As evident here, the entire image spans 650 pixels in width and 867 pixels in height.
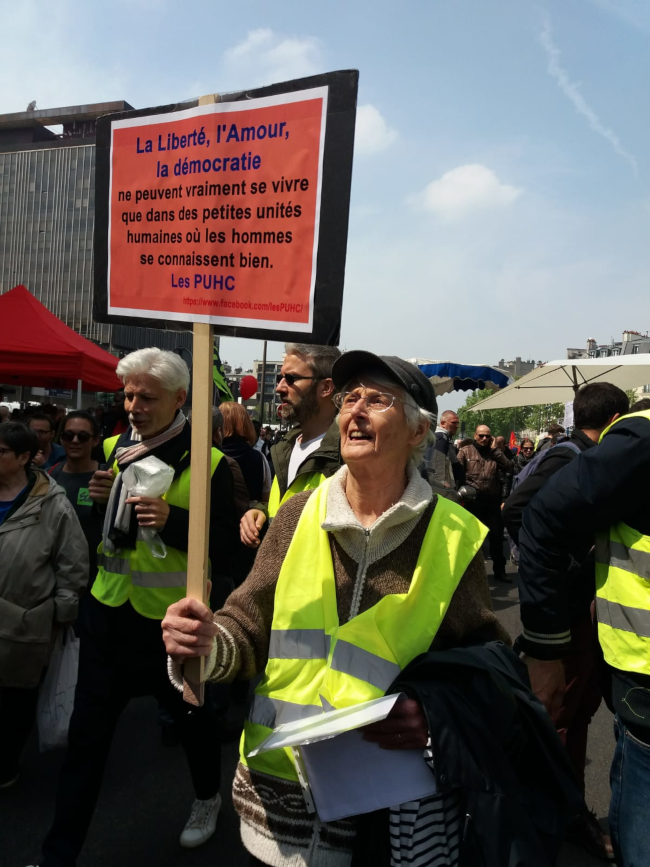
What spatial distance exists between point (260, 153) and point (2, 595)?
260cm

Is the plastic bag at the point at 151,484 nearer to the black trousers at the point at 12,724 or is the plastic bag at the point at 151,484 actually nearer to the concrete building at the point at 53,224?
the black trousers at the point at 12,724

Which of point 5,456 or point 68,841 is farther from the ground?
point 5,456

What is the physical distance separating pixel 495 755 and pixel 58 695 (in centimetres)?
266

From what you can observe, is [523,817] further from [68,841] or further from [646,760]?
[68,841]

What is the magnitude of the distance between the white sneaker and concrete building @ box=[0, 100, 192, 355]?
7316cm

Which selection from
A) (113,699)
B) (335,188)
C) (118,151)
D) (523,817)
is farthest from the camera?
(113,699)

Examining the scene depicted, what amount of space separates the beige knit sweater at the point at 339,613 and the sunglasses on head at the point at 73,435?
2641 mm

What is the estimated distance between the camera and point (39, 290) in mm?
79188

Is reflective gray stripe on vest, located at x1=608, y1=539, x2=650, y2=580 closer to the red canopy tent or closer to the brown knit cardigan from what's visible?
the brown knit cardigan

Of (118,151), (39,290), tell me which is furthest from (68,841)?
(39,290)

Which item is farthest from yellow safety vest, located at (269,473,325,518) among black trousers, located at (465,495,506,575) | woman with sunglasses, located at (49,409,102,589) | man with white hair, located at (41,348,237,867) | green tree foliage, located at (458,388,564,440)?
green tree foliage, located at (458,388,564,440)

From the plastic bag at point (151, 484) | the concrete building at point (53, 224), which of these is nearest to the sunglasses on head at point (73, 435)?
the plastic bag at point (151, 484)

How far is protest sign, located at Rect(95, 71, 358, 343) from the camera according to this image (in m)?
1.72

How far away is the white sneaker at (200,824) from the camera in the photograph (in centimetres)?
299
